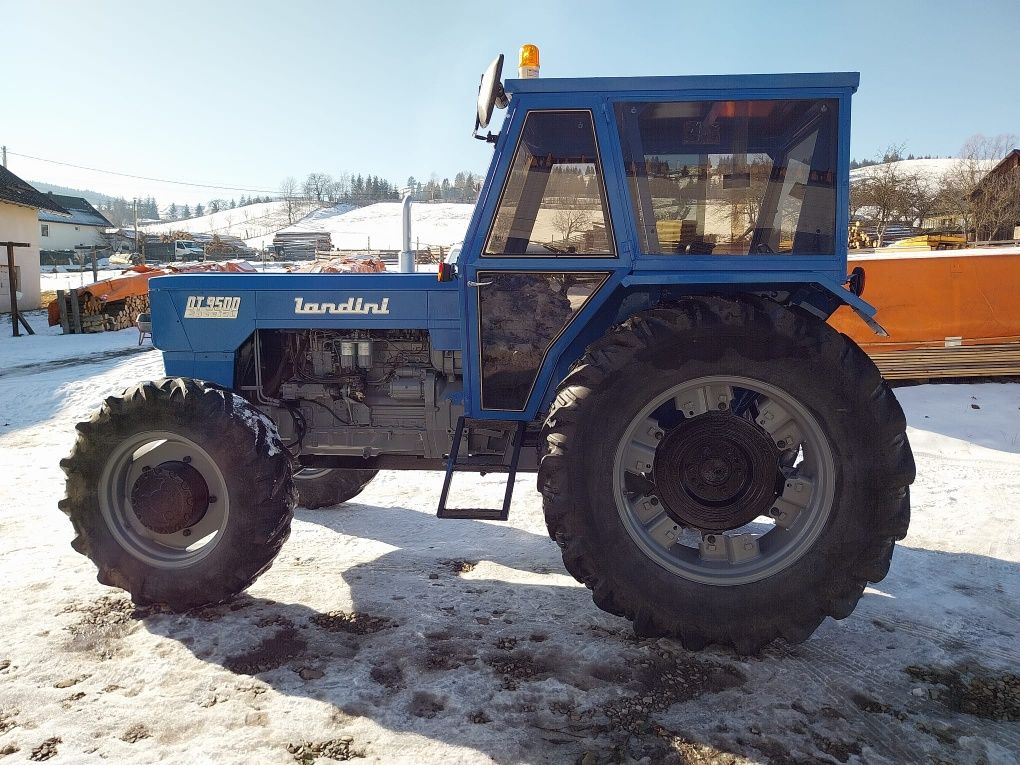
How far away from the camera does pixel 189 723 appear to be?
2506 millimetres

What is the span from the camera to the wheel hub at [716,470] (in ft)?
9.96

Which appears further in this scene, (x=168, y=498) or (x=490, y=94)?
(x=168, y=498)

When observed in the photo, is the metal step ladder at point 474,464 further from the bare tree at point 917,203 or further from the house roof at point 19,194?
the bare tree at point 917,203

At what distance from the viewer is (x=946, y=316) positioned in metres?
8.45

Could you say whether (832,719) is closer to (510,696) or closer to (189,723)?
(510,696)

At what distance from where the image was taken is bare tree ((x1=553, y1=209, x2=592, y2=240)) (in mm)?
3223

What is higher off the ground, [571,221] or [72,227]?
[72,227]

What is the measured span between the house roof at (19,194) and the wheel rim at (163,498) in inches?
936

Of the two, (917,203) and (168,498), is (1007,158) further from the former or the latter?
(168,498)

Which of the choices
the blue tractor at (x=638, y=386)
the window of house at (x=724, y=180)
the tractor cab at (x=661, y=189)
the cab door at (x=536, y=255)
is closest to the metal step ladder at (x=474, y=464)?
the blue tractor at (x=638, y=386)

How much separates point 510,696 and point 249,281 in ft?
8.60

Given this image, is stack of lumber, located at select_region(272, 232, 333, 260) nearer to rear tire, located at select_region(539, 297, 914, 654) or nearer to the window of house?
the window of house

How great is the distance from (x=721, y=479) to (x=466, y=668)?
4.60 ft

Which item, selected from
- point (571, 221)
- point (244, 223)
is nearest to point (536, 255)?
point (571, 221)
